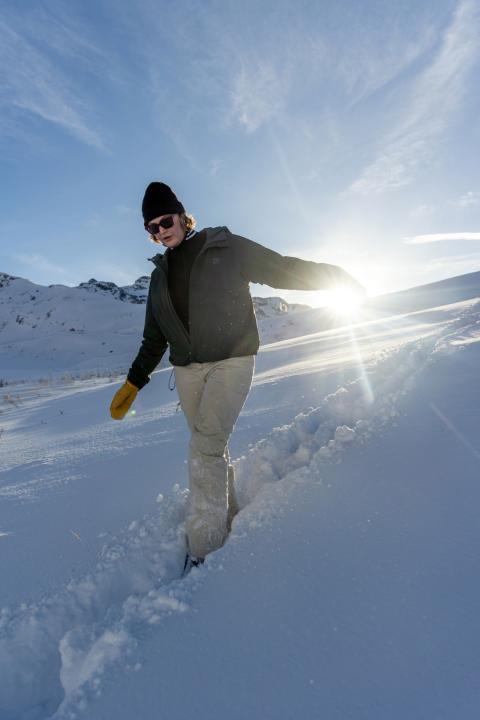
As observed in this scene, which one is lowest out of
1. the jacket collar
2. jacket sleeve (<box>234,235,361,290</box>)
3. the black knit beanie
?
jacket sleeve (<box>234,235,361,290</box>)

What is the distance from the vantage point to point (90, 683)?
113cm

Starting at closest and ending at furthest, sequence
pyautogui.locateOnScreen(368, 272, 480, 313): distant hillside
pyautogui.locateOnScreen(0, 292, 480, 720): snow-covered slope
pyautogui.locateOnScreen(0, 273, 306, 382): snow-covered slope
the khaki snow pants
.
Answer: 1. pyautogui.locateOnScreen(0, 292, 480, 720): snow-covered slope
2. the khaki snow pants
3. pyautogui.locateOnScreen(368, 272, 480, 313): distant hillside
4. pyautogui.locateOnScreen(0, 273, 306, 382): snow-covered slope

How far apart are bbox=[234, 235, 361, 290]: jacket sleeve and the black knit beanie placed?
370 mm

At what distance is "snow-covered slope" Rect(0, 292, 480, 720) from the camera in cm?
99

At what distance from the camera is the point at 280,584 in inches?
52.4

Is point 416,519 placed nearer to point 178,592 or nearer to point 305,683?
point 305,683

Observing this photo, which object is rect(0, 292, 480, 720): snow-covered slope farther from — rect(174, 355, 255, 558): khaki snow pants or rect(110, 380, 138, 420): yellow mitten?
rect(110, 380, 138, 420): yellow mitten

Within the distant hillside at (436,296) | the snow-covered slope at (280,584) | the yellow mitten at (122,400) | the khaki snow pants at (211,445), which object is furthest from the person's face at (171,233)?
the distant hillside at (436,296)

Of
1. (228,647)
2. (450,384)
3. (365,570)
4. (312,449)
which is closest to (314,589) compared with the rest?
(365,570)

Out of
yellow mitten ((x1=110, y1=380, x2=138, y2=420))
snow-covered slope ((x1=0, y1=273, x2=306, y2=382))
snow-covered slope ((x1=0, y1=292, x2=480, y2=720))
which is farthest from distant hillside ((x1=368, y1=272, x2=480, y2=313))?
yellow mitten ((x1=110, y1=380, x2=138, y2=420))

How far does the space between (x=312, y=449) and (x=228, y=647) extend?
52.8 inches

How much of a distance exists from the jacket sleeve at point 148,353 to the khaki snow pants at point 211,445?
377mm

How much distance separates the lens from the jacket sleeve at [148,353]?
252 centimetres

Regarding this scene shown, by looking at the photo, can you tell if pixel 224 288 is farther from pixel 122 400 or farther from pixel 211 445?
pixel 122 400
